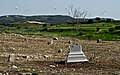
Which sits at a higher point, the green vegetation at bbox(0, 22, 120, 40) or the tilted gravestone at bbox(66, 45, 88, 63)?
the tilted gravestone at bbox(66, 45, 88, 63)

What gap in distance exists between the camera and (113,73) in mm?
18078

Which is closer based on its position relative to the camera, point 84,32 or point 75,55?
point 75,55

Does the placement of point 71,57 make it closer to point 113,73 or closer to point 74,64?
point 74,64

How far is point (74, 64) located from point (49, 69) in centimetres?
225

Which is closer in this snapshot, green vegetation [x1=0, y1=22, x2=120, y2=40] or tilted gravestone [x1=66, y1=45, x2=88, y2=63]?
tilted gravestone [x1=66, y1=45, x2=88, y2=63]

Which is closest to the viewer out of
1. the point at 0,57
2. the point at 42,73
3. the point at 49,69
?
the point at 42,73

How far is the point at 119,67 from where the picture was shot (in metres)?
20.4

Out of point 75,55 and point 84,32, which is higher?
point 75,55

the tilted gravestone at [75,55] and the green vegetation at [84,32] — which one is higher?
the tilted gravestone at [75,55]

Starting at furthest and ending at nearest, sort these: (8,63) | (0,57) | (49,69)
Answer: (0,57) → (8,63) → (49,69)

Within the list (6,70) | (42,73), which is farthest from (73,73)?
(6,70)

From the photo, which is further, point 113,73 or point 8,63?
point 8,63

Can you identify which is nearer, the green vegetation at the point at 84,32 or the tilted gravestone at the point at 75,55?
the tilted gravestone at the point at 75,55

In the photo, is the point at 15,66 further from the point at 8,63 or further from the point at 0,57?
the point at 0,57
